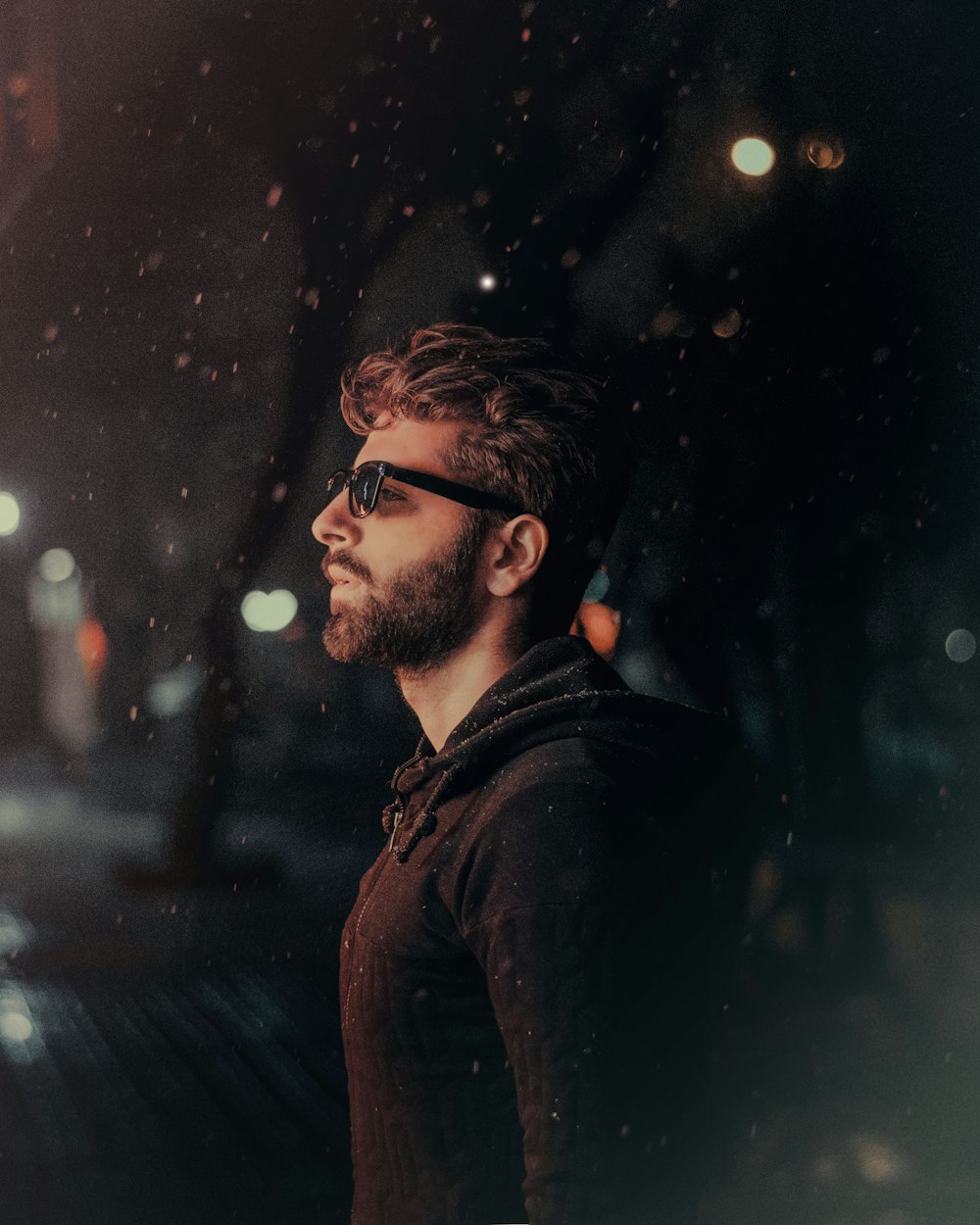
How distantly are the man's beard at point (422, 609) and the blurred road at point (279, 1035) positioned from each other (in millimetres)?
209

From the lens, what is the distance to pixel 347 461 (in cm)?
132

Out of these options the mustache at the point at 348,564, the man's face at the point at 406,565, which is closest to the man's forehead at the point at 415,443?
the man's face at the point at 406,565

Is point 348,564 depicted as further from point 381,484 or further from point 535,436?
point 535,436

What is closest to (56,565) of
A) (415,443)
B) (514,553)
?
(415,443)

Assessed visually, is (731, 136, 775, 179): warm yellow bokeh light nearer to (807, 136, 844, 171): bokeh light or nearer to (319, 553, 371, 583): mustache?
(807, 136, 844, 171): bokeh light

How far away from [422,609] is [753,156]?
0.70 m

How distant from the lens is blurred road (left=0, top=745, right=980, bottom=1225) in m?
1.17

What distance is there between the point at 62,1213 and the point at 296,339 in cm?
111

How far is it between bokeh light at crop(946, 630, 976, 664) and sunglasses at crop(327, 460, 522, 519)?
54cm

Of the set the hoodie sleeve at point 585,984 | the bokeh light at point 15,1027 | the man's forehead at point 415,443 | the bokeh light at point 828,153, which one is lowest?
the bokeh light at point 15,1027

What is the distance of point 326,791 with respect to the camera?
1319 millimetres

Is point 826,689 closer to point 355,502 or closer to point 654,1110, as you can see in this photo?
point 654,1110

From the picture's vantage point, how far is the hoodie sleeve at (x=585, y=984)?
990 mm

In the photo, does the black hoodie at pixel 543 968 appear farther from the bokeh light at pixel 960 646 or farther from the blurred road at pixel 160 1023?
the bokeh light at pixel 960 646
